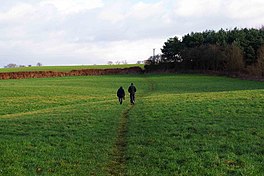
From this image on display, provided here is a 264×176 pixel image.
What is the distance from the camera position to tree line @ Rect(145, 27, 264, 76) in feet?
301

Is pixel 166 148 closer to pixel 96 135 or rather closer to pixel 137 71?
pixel 96 135

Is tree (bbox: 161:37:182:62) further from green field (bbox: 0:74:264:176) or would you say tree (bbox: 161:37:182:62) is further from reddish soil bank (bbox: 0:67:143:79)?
green field (bbox: 0:74:264:176)

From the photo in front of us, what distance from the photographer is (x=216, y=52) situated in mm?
97750

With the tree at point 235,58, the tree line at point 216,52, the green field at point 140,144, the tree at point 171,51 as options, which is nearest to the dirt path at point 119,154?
the green field at point 140,144

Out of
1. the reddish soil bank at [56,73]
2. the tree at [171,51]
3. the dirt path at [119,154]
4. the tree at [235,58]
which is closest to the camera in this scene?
the dirt path at [119,154]

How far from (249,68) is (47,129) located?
77.7 meters

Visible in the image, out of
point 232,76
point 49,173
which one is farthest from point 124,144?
point 232,76

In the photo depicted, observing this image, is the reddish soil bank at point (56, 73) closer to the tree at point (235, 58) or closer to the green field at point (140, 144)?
the tree at point (235, 58)

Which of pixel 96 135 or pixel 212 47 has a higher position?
pixel 212 47

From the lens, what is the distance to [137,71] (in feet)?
382

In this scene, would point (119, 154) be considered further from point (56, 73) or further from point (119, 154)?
point (56, 73)

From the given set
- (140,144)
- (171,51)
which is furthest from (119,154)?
(171,51)

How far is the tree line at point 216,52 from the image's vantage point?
91.7 meters

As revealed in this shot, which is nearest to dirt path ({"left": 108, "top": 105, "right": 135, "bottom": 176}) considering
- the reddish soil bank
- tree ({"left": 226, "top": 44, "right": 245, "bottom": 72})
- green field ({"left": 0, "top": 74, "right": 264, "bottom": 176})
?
green field ({"left": 0, "top": 74, "right": 264, "bottom": 176})
